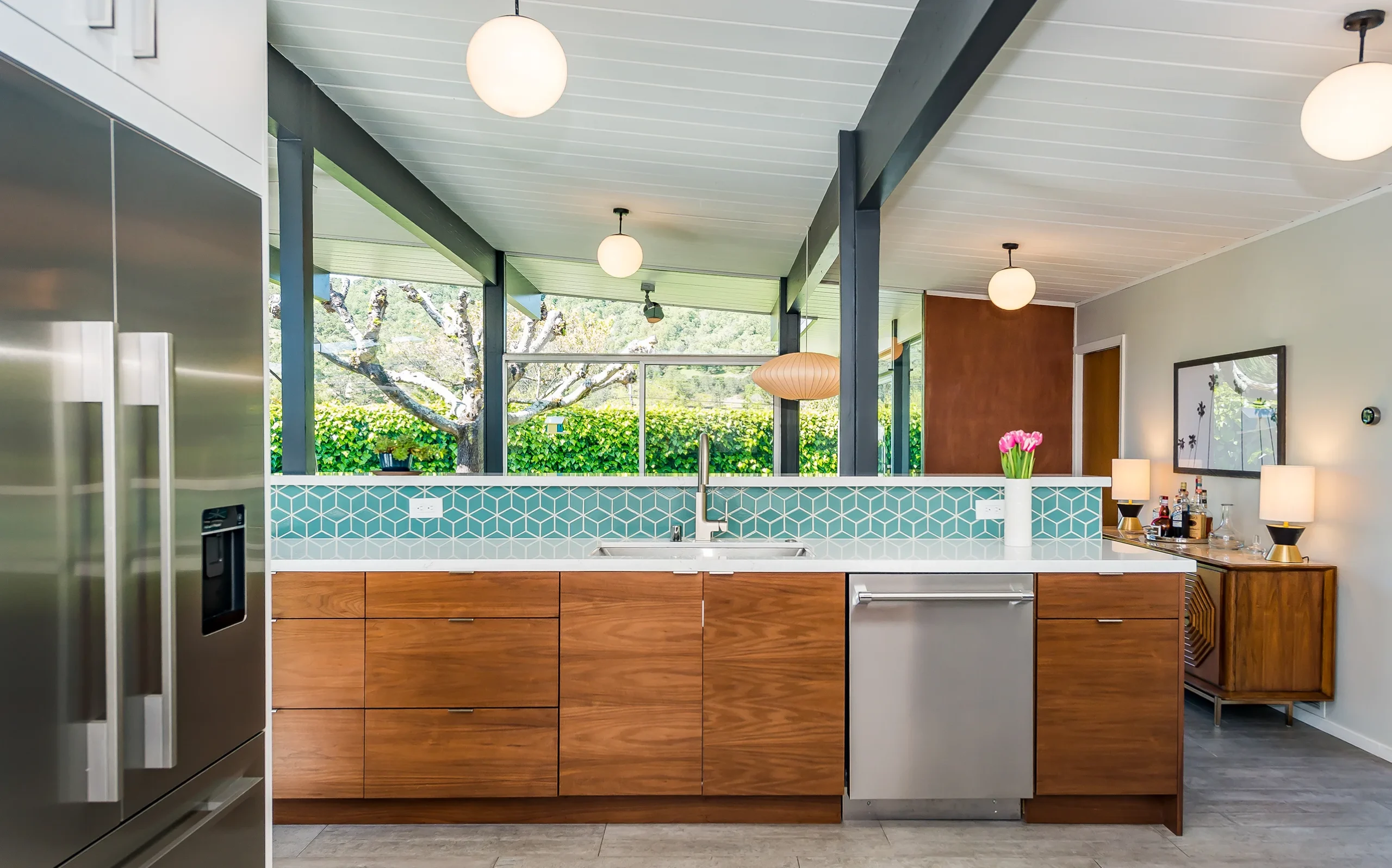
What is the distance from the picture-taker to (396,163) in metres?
3.96

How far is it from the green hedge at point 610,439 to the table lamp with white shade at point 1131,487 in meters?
1.86

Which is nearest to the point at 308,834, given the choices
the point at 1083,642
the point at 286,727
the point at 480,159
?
the point at 286,727

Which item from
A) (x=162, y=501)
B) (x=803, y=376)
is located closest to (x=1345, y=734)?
(x=803, y=376)

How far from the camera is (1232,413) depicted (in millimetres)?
3975

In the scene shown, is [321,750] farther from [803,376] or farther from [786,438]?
[786,438]

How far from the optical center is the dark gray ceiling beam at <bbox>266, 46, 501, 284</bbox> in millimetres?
2900

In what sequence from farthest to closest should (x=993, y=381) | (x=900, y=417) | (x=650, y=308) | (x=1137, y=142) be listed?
1. (x=900, y=417)
2. (x=993, y=381)
3. (x=650, y=308)
4. (x=1137, y=142)

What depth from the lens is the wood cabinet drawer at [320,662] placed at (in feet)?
7.50

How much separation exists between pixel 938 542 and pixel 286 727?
2201 mm

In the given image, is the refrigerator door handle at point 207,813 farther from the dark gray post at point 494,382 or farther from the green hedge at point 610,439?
the dark gray post at point 494,382

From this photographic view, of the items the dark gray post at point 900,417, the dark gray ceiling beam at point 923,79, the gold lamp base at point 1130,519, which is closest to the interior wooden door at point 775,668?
the dark gray ceiling beam at point 923,79

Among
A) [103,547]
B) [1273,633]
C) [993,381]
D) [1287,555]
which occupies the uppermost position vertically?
[993,381]

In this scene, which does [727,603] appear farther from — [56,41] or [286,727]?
[56,41]

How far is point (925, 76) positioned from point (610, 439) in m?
3.68
